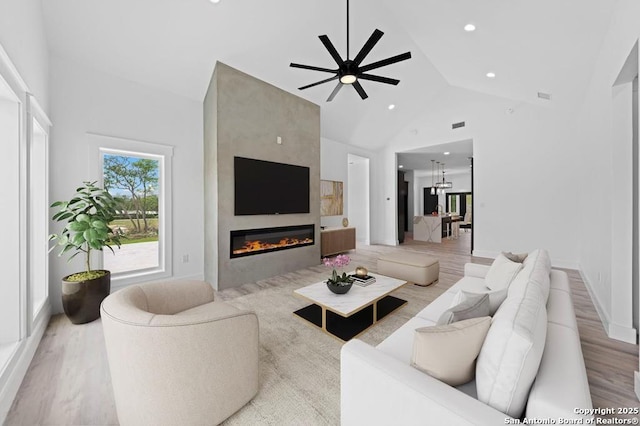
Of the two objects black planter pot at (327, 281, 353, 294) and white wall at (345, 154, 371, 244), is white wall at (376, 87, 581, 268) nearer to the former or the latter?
white wall at (345, 154, 371, 244)

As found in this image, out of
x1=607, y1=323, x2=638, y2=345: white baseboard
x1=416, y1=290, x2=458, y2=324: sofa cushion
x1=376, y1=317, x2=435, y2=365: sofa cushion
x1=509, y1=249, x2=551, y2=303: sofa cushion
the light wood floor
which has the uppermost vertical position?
x1=509, y1=249, x2=551, y2=303: sofa cushion

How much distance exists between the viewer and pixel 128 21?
113 inches

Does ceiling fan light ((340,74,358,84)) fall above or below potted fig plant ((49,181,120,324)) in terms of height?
above

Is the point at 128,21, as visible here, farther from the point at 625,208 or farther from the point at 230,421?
the point at 625,208

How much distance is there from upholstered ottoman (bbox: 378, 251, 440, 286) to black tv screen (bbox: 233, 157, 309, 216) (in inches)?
72.3

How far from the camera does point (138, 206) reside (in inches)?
153

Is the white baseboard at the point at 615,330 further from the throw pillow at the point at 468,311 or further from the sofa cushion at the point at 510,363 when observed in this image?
the sofa cushion at the point at 510,363

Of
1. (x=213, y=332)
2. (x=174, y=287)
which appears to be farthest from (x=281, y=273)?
(x=213, y=332)

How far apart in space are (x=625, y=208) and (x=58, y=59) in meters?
6.30

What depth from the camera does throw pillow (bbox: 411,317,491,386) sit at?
43.4 inches

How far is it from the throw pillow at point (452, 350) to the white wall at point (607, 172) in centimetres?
242

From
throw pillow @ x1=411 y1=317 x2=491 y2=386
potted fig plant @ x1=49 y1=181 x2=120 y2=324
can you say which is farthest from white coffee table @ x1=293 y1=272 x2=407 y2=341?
potted fig plant @ x1=49 y1=181 x2=120 y2=324

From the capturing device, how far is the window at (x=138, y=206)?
363 centimetres

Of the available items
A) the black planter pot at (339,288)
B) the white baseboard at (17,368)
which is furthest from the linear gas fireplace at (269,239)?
the white baseboard at (17,368)
